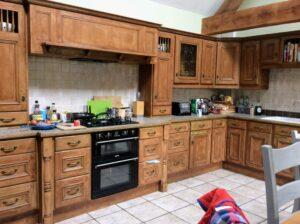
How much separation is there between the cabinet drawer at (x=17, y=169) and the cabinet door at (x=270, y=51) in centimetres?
349

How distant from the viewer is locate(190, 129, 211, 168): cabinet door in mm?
3877

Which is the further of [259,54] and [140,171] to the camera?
[259,54]

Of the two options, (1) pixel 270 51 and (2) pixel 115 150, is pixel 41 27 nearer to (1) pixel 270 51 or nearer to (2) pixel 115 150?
(2) pixel 115 150

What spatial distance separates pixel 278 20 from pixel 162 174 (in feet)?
8.37

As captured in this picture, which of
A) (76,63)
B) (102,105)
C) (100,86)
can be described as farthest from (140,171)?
(76,63)

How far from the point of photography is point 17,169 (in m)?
2.39

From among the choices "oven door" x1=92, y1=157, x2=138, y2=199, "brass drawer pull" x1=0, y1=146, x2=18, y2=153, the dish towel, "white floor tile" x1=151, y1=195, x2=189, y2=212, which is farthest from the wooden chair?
"brass drawer pull" x1=0, y1=146, x2=18, y2=153

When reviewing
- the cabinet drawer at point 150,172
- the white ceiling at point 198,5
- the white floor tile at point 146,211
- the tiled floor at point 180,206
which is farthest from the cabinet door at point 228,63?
the white floor tile at point 146,211

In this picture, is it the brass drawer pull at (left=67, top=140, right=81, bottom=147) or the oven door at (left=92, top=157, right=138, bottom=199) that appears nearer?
the brass drawer pull at (left=67, top=140, right=81, bottom=147)

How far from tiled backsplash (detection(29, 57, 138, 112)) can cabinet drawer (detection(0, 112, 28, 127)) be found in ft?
1.19

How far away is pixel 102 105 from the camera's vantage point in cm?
343

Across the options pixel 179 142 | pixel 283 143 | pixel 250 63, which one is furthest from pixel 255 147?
pixel 250 63

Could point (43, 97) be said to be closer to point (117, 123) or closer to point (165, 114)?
point (117, 123)

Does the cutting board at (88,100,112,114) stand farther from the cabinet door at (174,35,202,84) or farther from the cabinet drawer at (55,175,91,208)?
the cabinet door at (174,35,202,84)
